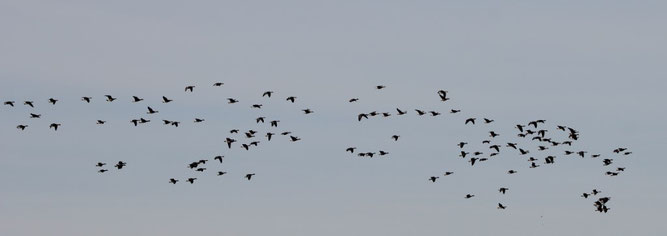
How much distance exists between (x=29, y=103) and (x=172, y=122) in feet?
43.8

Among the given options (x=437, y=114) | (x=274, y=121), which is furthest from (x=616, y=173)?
(x=274, y=121)

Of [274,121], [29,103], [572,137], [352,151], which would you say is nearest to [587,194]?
[572,137]

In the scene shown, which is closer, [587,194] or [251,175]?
[587,194]

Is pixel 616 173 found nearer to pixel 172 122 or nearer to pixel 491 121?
pixel 491 121

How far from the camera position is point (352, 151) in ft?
366

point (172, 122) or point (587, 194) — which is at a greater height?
point (172, 122)

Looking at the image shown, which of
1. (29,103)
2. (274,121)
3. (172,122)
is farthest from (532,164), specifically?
(29,103)

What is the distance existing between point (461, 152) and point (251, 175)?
21.5 meters

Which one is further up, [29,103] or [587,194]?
[29,103]

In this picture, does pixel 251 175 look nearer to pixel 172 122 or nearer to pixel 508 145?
pixel 172 122

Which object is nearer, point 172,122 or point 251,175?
point 172,122

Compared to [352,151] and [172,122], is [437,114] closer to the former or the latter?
[352,151]

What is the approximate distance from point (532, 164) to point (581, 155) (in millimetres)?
4786

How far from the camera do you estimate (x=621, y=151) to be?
105812mm
